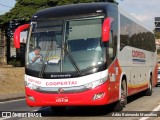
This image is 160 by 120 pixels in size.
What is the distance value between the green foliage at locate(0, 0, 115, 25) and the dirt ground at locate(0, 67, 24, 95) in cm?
1136

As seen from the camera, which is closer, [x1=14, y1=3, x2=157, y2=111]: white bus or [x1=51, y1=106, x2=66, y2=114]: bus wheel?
[x1=14, y1=3, x2=157, y2=111]: white bus

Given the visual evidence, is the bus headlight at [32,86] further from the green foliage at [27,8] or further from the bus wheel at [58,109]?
the green foliage at [27,8]

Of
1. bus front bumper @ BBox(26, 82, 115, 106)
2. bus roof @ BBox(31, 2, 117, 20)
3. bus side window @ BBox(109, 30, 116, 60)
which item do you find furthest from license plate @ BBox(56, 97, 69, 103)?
bus roof @ BBox(31, 2, 117, 20)

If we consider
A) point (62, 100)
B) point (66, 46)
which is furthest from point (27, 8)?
point (62, 100)

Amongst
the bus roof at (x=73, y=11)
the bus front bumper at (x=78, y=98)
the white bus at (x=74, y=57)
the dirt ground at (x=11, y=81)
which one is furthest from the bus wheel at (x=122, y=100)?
the dirt ground at (x=11, y=81)

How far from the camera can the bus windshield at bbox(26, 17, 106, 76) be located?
12.0 meters

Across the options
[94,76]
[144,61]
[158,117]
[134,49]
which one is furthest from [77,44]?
[144,61]

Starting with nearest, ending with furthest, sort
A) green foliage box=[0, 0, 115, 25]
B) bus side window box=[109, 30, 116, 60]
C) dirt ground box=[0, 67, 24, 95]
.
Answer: bus side window box=[109, 30, 116, 60], dirt ground box=[0, 67, 24, 95], green foliage box=[0, 0, 115, 25]

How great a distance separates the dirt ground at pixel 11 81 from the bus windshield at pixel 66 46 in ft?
60.2

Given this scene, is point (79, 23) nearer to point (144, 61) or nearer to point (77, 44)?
point (77, 44)

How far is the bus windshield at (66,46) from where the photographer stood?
1199 cm

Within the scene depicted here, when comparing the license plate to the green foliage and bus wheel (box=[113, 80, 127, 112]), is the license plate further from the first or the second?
the green foliage

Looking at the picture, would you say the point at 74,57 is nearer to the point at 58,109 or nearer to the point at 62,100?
the point at 62,100

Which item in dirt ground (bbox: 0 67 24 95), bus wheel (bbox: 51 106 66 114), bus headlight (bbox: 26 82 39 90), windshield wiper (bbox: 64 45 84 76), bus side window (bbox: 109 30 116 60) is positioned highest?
bus side window (bbox: 109 30 116 60)
